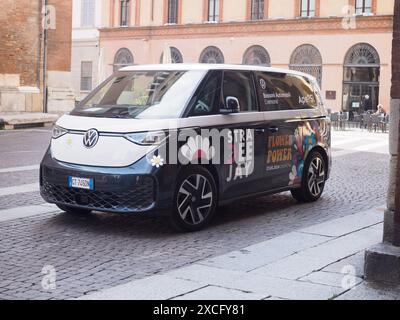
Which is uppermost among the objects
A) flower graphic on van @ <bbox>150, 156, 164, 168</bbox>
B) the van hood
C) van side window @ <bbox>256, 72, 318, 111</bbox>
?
van side window @ <bbox>256, 72, 318, 111</bbox>

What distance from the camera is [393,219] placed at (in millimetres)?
5750

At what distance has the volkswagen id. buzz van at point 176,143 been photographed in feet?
24.0

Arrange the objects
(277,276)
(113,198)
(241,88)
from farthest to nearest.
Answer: (241,88) → (113,198) → (277,276)

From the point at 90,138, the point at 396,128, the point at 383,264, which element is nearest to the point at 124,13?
the point at 90,138

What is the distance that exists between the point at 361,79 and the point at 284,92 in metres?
30.9

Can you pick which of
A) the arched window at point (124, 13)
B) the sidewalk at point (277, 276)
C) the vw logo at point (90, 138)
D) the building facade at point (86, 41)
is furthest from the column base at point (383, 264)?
the arched window at point (124, 13)

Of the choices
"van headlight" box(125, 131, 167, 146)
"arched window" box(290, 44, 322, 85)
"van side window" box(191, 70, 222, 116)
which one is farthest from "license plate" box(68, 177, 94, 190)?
"arched window" box(290, 44, 322, 85)

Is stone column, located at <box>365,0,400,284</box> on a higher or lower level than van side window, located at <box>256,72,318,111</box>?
lower

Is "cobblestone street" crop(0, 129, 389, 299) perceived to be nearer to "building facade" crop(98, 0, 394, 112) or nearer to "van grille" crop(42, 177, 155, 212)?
"van grille" crop(42, 177, 155, 212)

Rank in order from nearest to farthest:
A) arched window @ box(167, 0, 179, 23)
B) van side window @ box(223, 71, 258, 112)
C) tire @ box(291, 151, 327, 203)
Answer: van side window @ box(223, 71, 258, 112), tire @ box(291, 151, 327, 203), arched window @ box(167, 0, 179, 23)

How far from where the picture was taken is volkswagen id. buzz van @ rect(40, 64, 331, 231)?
7.33m

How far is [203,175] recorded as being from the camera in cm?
777

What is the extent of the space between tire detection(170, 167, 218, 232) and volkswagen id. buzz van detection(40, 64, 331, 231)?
0.04 feet

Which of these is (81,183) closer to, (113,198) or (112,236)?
(113,198)
